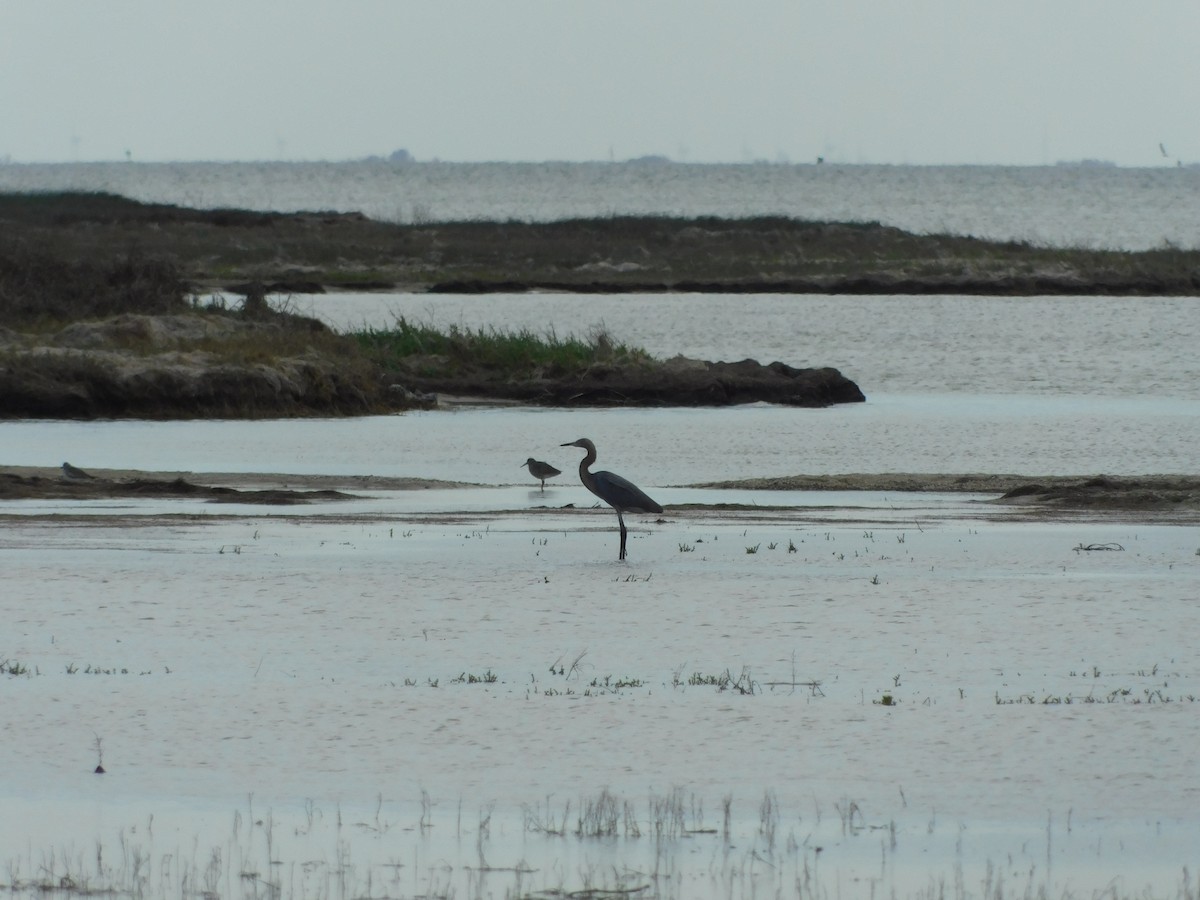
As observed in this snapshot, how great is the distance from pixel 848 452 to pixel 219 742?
17960 millimetres

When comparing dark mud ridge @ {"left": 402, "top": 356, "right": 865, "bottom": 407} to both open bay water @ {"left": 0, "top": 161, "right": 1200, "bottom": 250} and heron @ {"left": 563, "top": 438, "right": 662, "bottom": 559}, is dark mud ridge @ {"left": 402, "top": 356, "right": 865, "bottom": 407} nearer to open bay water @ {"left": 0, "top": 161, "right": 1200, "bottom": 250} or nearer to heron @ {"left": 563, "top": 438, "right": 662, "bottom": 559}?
heron @ {"left": 563, "top": 438, "right": 662, "bottom": 559}

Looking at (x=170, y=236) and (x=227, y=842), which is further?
(x=170, y=236)

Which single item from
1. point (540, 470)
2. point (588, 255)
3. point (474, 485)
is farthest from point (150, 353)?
point (588, 255)

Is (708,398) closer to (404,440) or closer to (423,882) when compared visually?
(404,440)

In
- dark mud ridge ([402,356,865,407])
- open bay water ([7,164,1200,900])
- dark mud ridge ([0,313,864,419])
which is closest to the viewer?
open bay water ([7,164,1200,900])

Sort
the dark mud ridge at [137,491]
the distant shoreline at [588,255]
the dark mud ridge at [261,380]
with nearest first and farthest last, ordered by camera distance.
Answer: the dark mud ridge at [137,491]
the dark mud ridge at [261,380]
the distant shoreline at [588,255]

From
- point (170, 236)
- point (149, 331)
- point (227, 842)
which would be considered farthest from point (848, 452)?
point (170, 236)

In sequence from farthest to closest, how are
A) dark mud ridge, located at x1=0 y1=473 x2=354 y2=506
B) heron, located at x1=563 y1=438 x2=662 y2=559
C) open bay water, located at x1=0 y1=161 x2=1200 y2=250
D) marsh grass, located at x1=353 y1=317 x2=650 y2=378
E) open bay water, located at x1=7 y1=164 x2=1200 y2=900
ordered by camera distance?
1. open bay water, located at x1=0 y1=161 x2=1200 y2=250
2. marsh grass, located at x1=353 y1=317 x2=650 y2=378
3. dark mud ridge, located at x1=0 y1=473 x2=354 y2=506
4. heron, located at x1=563 y1=438 x2=662 y2=559
5. open bay water, located at x1=7 y1=164 x2=1200 y2=900

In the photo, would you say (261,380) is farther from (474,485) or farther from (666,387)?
(474,485)

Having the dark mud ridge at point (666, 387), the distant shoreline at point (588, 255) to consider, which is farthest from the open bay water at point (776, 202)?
the dark mud ridge at point (666, 387)

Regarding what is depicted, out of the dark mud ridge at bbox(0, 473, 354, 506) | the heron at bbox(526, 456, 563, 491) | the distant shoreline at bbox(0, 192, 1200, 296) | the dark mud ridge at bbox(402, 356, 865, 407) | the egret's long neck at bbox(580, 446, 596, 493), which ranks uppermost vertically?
the distant shoreline at bbox(0, 192, 1200, 296)

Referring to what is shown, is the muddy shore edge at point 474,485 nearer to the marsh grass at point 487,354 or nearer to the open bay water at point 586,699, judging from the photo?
the open bay water at point 586,699

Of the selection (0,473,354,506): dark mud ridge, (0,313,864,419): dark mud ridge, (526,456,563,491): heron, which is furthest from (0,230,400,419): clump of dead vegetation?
(526,456,563,491): heron

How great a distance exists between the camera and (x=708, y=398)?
3459 centimetres
